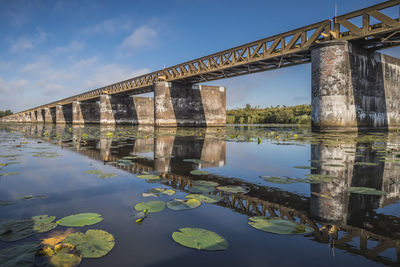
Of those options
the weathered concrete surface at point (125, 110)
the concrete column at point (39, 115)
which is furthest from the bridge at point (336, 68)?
the concrete column at point (39, 115)

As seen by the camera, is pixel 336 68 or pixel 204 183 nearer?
pixel 204 183

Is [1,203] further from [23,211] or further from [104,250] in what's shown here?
[104,250]

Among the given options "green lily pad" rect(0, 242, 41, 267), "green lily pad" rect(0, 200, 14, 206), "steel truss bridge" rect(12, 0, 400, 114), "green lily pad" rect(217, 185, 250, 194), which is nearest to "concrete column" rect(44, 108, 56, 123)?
"steel truss bridge" rect(12, 0, 400, 114)

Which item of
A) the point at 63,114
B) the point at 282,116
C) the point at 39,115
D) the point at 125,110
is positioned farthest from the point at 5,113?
the point at 282,116

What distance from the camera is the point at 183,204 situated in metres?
1.36

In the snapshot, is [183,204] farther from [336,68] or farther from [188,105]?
[188,105]

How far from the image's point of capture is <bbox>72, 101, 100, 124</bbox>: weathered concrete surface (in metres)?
33.0

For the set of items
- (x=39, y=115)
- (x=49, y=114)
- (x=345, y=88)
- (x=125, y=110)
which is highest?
(x=39, y=115)

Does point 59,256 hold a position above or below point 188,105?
below

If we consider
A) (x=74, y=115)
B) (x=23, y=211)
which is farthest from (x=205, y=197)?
(x=74, y=115)

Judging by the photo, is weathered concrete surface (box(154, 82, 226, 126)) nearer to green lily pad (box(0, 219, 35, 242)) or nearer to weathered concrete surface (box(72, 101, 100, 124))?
green lily pad (box(0, 219, 35, 242))

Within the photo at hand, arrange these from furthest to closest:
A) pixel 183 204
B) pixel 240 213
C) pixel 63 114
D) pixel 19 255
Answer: pixel 63 114 < pixel 183 204 < pixel 240 213 < pixel 19 255

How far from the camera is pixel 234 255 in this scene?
0.82m

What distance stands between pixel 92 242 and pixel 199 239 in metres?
0.43
